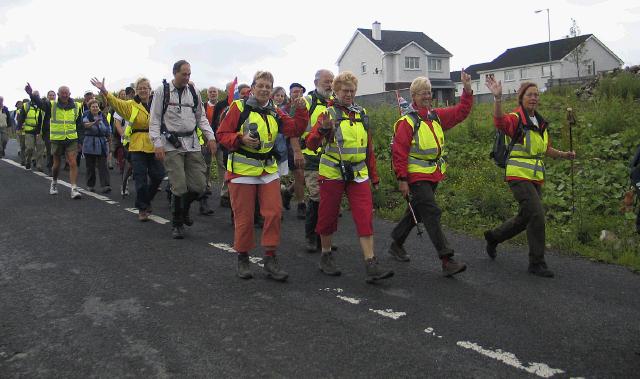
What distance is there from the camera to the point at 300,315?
4555mm

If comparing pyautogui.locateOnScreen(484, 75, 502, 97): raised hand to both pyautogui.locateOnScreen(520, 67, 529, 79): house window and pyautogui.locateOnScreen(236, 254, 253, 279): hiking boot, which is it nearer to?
pyautogui.locateOnScreen(236, 254, 253, 279): hiking boot

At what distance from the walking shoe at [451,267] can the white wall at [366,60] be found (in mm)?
54356

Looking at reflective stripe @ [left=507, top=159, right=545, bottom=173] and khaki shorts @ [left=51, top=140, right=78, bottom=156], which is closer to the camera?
reflective stripe @ [left=507, top=159, right=545, bottom=173]

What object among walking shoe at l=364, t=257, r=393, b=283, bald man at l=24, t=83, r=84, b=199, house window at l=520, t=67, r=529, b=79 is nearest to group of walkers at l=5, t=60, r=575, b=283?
walking shoe at l=364, t=257, r=393, b=283

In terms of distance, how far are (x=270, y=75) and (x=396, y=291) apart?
2.45 meters

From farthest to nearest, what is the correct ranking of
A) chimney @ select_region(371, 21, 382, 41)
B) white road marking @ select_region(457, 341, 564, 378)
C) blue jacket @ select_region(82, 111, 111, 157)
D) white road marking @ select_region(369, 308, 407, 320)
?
chimney @ select_region(371, 21, 382, 41) → blue jacket @ select_region(82, 111, 111, 157) → white road marking @ select_region(369, 308, 407, 320) → white road marking @ select_region(457, 341, 564, 378)

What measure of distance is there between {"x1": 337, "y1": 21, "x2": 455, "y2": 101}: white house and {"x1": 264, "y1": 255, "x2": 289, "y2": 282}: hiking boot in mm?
51701

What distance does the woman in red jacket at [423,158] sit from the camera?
5.68m

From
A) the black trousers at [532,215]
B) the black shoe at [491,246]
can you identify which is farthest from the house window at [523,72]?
the black trousers at [532,215]

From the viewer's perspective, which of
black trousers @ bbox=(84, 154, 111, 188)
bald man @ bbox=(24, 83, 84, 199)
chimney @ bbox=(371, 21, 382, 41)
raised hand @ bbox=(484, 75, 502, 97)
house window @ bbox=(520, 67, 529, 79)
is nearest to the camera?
raised hand @ bbox=(484, 75, 502, 97)

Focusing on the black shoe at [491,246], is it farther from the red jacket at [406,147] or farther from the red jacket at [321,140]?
the red jacket at [321,140]

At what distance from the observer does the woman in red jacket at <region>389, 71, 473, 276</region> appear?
18.6ft

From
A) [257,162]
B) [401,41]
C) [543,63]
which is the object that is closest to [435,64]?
[401,41]

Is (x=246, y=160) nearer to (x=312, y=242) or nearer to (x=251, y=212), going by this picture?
(x=251, y=212)
